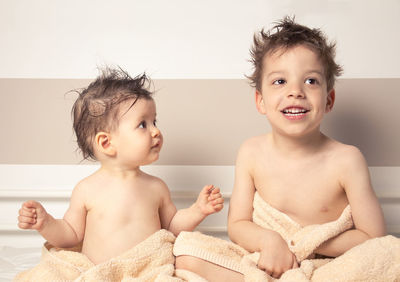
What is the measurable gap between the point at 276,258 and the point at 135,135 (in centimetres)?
48

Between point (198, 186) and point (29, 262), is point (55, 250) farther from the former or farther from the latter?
point (198, 186)

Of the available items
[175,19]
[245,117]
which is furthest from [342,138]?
[175,19]

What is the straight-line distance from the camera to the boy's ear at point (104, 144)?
3.93 ft

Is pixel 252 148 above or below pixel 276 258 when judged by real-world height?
above

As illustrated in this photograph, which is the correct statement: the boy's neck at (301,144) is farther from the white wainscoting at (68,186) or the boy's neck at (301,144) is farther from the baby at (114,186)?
the white wainscoting at (68,186)

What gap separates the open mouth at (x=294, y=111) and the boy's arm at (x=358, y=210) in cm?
18

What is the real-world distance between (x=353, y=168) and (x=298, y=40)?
38cm

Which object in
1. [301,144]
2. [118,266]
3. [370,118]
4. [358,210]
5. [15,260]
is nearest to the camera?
[118,266]

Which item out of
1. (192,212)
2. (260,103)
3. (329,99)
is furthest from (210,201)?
(329,99)

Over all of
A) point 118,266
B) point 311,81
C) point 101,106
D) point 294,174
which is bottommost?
point 118,266

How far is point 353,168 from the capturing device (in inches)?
47.5

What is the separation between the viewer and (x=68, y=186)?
5.29 feet

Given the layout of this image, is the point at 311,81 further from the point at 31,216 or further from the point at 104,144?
the point at 31,216

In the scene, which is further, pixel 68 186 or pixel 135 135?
pixel 68 186
